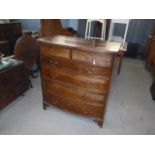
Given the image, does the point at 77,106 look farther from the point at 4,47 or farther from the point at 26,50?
the point at 4,47

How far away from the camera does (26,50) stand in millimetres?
2465

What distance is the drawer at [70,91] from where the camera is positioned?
162 centimetres

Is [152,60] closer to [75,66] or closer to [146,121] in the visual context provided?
[146,121]

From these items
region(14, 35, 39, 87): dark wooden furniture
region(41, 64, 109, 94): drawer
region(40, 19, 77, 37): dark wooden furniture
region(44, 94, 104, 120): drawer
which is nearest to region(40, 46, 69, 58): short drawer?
region(41, 64, 109, 94): drawer

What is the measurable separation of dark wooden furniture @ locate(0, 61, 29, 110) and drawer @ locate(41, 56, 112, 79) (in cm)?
65

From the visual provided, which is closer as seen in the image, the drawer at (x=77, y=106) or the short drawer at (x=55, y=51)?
the short drawer at (x=55, y=51)

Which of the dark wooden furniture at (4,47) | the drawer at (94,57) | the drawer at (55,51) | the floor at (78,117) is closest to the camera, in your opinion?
the drawer at (94,57)

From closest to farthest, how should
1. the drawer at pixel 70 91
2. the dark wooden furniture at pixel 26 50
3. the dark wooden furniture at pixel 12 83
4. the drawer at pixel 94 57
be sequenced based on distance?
the drawer at pixel 94 57, the drawer at pixel 70 91, the dark wooden furniture at pixel 12 83, the dark wooden furniture at pixel 26 50

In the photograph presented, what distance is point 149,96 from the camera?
8.31 ft

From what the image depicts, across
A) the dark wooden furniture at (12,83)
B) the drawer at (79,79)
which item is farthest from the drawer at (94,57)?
the dark wooden furniture at (12,83)

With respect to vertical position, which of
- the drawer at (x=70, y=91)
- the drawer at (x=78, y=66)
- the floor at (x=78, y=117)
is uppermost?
the drawer at (x=78, y=66)

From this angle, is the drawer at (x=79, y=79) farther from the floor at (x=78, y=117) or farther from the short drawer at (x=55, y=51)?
the floor at (x=78, y=117)

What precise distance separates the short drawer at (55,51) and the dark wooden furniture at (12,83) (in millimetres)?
698
